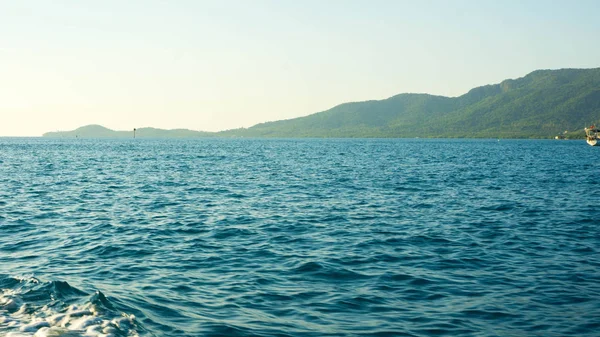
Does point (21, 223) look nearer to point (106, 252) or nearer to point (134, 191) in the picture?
point (106, 252)

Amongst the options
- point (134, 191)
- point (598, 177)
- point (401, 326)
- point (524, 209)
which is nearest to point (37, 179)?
point (134, 191)

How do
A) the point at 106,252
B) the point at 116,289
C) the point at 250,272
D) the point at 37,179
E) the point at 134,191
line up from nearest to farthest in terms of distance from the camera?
the point at 116,289 → the point at 250,272 → the point at 106,252 → the point at 134,191 → the point at 37,179

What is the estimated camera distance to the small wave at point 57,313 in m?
12.6

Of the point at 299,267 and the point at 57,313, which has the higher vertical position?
the point at 299,267

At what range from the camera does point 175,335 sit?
40.8ft

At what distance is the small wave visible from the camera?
41.2 feet

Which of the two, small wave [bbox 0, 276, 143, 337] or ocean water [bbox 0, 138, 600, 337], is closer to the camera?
small wave [bbox 0, 276, 143, 337]

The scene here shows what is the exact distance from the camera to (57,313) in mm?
13859

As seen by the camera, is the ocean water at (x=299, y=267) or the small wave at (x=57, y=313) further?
the ocean water at (x=299, y=267)

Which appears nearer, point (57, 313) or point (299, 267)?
point (57, 313)

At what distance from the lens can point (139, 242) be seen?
22781mm

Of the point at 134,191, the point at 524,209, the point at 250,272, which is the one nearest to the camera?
the point at 250,272

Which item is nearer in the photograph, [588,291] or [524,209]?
[588,291]

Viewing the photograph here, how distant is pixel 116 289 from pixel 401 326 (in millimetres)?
8536
